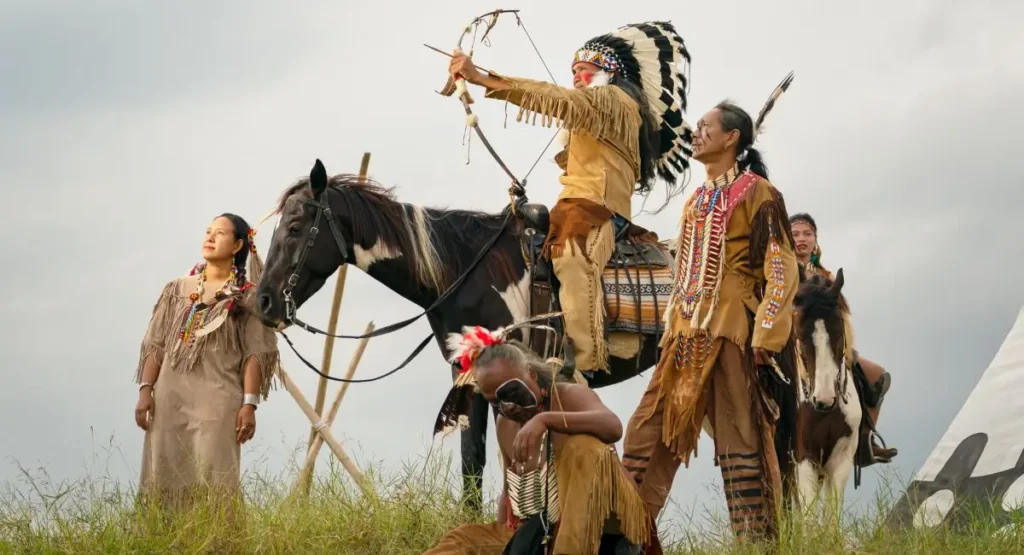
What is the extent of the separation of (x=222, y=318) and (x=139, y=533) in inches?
51.2

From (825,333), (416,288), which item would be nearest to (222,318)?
(416,288)

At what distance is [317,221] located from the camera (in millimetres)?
8633

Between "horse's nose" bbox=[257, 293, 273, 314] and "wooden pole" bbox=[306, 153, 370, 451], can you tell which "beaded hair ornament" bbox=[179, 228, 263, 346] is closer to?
"horse's nose" bbox=[257, 293, 273, 314]

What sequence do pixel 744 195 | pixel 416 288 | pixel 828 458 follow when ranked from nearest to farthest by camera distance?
pixel 744 195 → pixel 416 288 → pixel 828 458

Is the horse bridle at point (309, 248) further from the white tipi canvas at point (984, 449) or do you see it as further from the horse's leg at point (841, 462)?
the white tipi canvas at point (984, 449)

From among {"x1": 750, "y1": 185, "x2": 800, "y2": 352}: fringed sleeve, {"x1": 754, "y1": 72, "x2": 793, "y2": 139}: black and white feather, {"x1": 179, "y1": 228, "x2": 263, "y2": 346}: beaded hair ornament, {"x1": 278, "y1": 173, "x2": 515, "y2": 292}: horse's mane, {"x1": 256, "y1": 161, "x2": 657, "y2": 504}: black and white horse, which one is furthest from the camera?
{"x1": 278, "y1": 173, "x2": 515, "y2": 292}: horse's mane

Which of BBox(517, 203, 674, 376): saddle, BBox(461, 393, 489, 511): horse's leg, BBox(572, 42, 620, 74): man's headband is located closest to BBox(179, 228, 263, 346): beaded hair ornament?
BBox(461, 393, 489, 511): horse's leg

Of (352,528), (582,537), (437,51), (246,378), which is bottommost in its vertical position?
(582,537)

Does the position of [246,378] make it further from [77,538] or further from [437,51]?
[437,51]

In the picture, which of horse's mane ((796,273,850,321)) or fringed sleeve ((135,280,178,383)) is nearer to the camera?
fringed sleeve ((135,280,178,383))

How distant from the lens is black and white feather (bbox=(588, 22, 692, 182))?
9.16 m

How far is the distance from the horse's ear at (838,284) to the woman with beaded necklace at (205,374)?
11.6 ft

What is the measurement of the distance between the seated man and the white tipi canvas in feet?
13.5

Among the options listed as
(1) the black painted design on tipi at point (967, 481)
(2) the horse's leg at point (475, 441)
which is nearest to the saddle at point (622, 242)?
(2) the horse's leg at point (475, 441)
